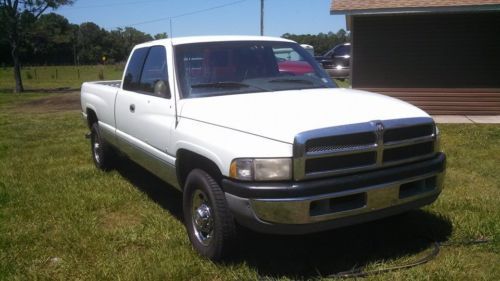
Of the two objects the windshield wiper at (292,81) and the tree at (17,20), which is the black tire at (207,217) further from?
the tree at (17,20)

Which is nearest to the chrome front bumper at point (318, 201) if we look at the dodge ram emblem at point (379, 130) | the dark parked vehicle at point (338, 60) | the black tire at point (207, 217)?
the black tire at point (207, 217)

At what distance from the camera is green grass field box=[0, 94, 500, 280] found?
152 inches

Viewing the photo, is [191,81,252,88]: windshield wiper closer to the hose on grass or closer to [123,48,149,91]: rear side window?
[123,48,149,91]: rear side window

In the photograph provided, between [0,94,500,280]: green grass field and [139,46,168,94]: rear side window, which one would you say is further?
[139,46,168,94]: rear side window

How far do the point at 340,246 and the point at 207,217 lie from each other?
1.15m

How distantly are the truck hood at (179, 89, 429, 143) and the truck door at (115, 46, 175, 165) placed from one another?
36 centimetres

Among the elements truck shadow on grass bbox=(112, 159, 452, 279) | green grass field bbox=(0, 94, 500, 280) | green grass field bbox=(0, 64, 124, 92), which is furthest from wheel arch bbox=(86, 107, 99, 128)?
green grass field bbox=(0, 64, 124, 92)

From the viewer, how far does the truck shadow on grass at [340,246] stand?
3.90 m

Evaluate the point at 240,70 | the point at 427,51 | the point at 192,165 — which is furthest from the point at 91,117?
the point at 427,51

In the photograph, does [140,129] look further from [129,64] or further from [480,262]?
[480,262]

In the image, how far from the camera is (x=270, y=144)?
134 inches

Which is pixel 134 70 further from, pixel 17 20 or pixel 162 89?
pixel 17 20

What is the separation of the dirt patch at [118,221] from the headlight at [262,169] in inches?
76.1

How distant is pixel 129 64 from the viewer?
605 cm
